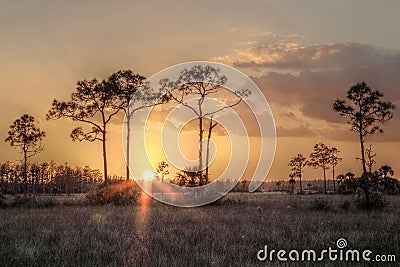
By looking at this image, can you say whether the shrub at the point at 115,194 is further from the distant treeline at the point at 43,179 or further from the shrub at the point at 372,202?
the distant treeline at the point at 43,179

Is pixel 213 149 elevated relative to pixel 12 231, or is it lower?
elevated

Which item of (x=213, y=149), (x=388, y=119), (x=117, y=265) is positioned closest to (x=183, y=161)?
(x=213, y=149)

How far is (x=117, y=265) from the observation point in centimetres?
856

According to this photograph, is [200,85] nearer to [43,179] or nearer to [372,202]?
[372,202]

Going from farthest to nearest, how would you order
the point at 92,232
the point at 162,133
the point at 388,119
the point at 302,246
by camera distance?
1. the point at 162,133
2. the point at 388,119
3. the point at 92,232
4. the point at 302,246

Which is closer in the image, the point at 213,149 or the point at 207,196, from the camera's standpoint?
the point at 207,196

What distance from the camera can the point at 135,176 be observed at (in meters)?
40.2

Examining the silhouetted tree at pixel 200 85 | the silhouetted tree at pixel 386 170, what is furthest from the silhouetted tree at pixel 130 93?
the silhouetted tree at pixel 386 170

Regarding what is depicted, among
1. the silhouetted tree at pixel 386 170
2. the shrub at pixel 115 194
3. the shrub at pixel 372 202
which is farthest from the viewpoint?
the silhouetted tree at pixel 386 170

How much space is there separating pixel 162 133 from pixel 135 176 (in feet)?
24.9

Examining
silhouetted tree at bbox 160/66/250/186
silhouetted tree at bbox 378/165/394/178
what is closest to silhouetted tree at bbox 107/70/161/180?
silhouetted tree at bbox 160/66/250/186

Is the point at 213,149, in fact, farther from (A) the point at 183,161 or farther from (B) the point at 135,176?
(B) the point at 135,176

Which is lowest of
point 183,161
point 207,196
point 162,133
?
point 207,196

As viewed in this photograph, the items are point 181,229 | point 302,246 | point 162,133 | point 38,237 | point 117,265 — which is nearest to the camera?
point 117,265
